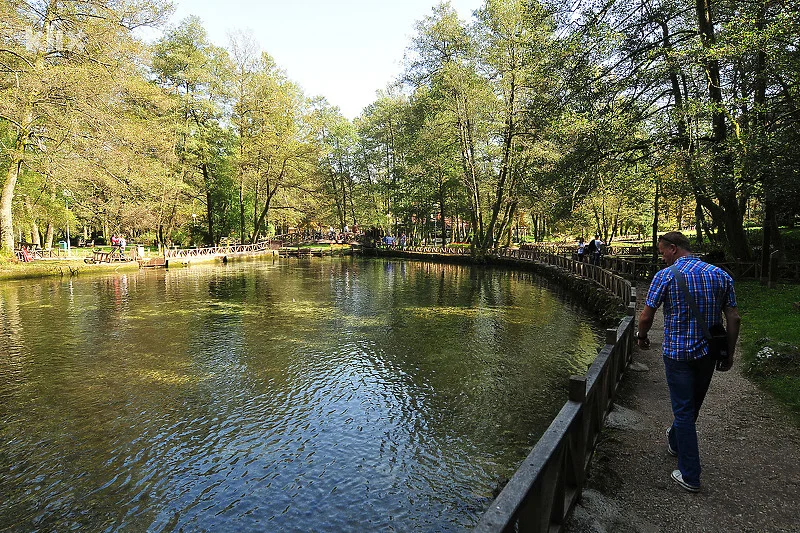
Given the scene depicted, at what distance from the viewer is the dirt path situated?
3.63 m

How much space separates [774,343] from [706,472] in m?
5.11

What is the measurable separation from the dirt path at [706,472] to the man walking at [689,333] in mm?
316

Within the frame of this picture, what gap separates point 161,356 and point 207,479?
611 cm

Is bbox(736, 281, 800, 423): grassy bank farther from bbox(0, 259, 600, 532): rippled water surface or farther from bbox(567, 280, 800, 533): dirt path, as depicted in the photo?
bbox(0, 259, 600, 532): rippled water surface

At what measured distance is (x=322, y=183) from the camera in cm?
5481

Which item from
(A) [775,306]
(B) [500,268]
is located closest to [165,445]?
(A) [775,306]

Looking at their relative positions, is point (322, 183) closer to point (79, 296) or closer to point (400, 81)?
point (400, 81)

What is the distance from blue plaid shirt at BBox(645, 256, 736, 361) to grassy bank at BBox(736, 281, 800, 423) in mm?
3262

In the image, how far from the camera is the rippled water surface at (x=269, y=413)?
16.9ft

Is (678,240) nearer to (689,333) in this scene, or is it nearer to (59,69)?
(689,333)

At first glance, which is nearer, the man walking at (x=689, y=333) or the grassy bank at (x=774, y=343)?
the man walking at (x=689, y=333)

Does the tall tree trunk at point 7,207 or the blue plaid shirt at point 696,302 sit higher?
the tall tree trunk at point 7,207

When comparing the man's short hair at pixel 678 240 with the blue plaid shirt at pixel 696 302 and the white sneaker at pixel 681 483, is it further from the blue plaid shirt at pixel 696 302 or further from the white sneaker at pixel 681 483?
the white sneaker at pixel 681 483

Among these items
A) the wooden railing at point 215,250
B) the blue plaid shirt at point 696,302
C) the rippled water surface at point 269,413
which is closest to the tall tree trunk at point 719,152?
the rippled water surface at point 269,413
